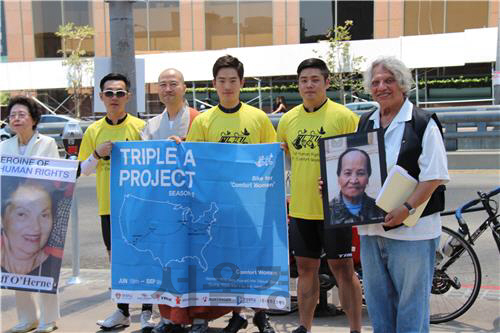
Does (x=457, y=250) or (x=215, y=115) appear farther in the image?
(x=457, y=250)

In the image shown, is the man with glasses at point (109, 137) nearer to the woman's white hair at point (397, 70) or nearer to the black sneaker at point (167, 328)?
the black sneaker at point (167, 328)

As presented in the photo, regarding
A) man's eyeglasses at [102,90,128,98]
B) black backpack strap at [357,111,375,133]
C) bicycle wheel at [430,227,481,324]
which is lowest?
bicycle wheel at [430,227,481,324]

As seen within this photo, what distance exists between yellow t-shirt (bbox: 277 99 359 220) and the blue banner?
13 centimetres

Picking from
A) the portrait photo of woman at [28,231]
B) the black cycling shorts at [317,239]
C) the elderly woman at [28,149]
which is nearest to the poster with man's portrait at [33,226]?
the portrait photo of woman at [28,231]

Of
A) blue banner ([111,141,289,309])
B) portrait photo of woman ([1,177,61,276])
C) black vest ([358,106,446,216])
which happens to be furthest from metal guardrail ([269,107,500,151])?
black vest ([358,106,446,216])

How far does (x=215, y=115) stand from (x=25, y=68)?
117 ft

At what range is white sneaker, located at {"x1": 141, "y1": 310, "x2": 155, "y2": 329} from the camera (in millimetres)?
4502

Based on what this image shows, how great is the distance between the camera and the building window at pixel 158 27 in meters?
37.9

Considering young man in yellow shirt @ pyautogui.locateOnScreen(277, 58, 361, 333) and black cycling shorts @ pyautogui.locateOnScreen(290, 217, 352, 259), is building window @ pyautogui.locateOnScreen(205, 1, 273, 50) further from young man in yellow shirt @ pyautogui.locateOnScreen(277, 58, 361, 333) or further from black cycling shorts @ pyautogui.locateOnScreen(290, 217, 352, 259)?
black cycling shorts @ pyautogui.locateOnScreen(290, 217, 352, 259)

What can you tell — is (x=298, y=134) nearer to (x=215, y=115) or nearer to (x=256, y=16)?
(x=215, y=115)

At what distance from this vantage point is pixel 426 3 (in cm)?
3456

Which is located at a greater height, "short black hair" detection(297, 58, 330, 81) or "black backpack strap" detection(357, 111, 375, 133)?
"short black hair" detection(297, 58, 330, 81)

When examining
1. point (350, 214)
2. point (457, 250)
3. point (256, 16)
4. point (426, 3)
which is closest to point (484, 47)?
point (426, 3)

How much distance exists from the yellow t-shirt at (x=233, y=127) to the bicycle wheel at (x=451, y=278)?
188 cm
